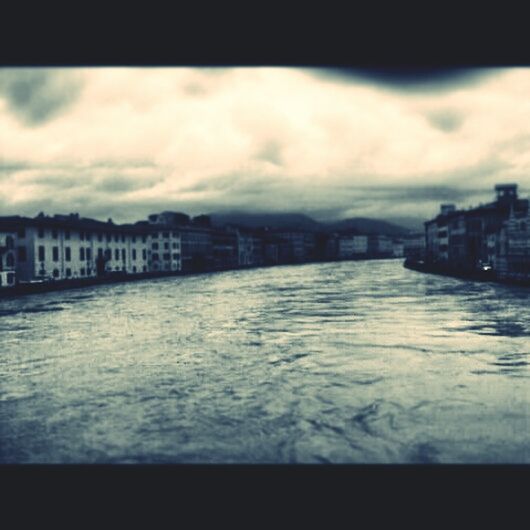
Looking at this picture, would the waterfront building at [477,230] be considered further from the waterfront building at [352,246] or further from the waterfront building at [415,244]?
the waterfront building at [352,246]

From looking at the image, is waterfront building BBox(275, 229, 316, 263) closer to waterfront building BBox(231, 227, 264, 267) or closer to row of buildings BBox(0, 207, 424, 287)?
row of buildings BBox(0, 207, 424, 287)

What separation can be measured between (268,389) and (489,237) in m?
39.8

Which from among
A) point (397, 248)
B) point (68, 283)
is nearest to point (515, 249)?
point (68, 283)

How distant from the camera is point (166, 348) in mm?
12922

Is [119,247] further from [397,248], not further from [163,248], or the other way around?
[397,248]

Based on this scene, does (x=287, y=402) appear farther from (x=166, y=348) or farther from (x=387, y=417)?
(x=166, y=348)

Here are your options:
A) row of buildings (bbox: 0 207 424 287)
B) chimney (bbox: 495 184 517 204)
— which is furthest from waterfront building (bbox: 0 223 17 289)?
chimney (bbox: 495 184 517 204)

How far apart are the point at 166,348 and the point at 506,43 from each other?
11776 mm

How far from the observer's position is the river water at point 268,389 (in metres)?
5.77

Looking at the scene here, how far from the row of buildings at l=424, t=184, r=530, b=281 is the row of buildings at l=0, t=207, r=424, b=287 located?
22.7 metres

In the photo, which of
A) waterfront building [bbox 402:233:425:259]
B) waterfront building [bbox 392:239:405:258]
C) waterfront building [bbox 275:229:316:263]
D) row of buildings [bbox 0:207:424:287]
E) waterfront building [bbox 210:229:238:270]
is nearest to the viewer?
row of buildings [bbox 0:207:424:287]

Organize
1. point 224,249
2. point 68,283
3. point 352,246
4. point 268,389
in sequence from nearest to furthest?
point 268,389 → point 68,283 → point 224,249 → point 352,246

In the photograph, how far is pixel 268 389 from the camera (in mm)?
8516

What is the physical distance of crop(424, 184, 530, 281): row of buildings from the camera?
1428 inches
